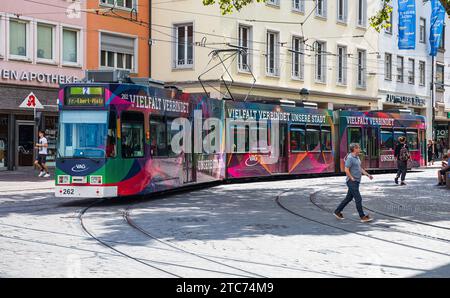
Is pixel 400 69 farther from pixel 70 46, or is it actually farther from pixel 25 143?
pixel 25 143

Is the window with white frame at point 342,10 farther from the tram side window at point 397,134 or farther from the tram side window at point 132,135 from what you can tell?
the tram side window at point 132,135

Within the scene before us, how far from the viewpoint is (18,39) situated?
29.0m

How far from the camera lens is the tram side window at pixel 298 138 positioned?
27.2 meters

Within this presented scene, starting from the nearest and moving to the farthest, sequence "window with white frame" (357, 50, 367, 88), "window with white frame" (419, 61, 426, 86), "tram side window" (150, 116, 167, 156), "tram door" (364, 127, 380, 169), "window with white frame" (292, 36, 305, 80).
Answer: "tram side window" (150, 116, 167, 156) → "tram door" (364, 127, 380, 169) → "window with white frame" (292, 36, 305, 80) → "window with white frame" (357, 50, 367, 88) → "window with white frame" (419, 61, 426, 86)

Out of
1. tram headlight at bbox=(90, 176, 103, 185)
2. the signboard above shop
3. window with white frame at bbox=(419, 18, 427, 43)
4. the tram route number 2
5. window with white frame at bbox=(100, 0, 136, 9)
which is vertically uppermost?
window with white frame at bbox=(419, 18, 427, 43)

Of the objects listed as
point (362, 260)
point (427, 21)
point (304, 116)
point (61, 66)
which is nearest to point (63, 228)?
point (362, 260)

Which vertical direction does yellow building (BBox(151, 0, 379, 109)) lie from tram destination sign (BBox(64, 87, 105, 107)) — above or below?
above

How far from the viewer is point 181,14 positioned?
113 feet

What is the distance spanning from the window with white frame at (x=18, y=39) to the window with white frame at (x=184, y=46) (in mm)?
7991

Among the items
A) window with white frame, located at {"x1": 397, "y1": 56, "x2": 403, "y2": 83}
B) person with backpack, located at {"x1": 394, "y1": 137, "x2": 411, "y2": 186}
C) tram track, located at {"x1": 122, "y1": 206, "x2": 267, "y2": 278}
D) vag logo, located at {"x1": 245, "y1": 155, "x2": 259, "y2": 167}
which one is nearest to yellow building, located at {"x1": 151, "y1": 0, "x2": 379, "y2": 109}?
window with white frame, located at {"x1": 397, "y1": 56, "x2": 403, "y2": 83}

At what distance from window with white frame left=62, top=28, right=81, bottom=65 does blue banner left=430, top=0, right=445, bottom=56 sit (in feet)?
82.1

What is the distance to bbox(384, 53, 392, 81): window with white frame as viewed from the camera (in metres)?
46.6

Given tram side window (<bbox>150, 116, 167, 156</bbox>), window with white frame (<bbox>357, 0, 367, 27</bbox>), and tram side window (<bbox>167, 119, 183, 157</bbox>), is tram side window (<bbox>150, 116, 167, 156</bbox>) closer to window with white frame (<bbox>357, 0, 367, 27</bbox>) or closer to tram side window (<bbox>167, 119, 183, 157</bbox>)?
tram side window (<bbox>167, 119, 183, 157</bbox>)

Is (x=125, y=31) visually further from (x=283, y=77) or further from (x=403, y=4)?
(x=403, y=4)
